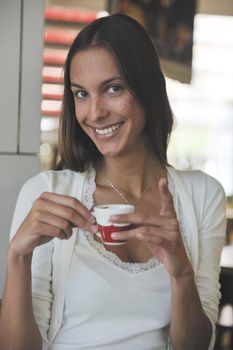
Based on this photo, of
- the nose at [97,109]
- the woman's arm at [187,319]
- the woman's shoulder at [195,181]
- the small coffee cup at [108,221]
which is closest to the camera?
the small coffee cup at [108,221]

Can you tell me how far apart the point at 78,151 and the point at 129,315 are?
57 cm

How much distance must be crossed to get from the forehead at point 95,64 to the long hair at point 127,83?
0.05 feet

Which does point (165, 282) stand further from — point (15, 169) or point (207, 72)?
point (207, 72)

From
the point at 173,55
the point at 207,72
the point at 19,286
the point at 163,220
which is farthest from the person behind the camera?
the point at 207,72

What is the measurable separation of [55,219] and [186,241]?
1.74ft

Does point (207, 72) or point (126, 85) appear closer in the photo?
point (126, 85)

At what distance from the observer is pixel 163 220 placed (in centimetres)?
129

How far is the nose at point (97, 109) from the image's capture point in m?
1.58

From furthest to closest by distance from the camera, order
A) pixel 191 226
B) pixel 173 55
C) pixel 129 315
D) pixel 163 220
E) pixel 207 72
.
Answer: pixel 207 72
pixel 173 55
pixel 191 226
pixel 129 315
pixel 163 220

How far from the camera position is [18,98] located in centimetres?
185

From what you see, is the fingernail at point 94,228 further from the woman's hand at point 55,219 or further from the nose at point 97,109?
the nose at point 97,109

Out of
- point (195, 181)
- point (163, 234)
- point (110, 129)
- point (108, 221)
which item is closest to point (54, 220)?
point (108, 221)

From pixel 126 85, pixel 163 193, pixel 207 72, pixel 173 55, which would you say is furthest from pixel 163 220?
pixel 207 72

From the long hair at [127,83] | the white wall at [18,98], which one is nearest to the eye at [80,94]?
the long hair at [127,83]
